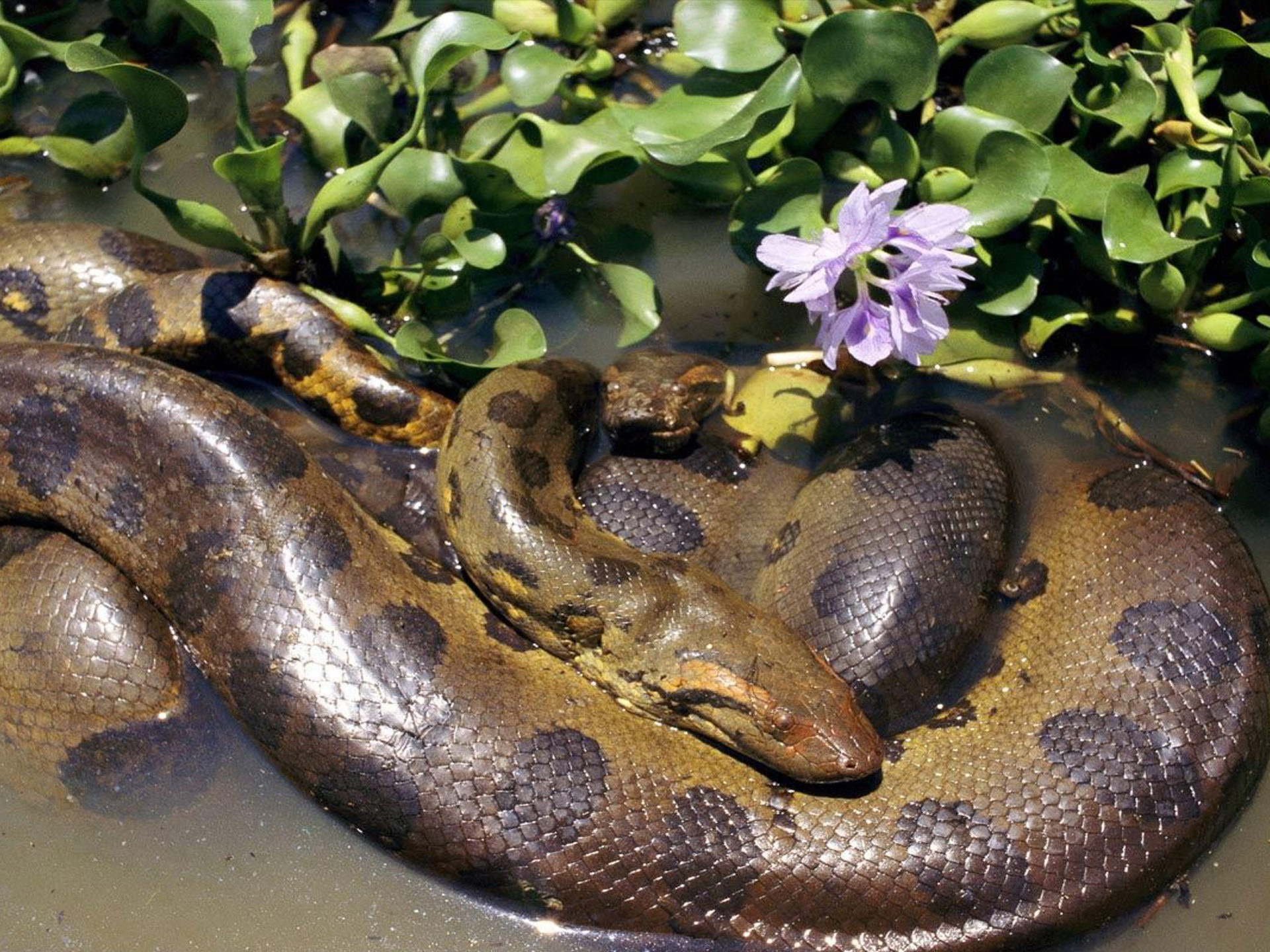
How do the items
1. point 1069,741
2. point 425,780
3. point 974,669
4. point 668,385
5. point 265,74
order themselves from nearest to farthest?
point 425,780
point 1069,741
point 974,669
point 668,385
point 265,74

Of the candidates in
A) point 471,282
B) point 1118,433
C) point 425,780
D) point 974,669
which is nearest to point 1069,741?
point 974,669

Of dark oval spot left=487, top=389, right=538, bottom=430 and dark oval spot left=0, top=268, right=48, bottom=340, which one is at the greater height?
dark oval spot left=487, top=389, right=538, bottom=430

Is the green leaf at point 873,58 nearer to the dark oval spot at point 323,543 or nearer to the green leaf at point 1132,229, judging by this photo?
the green leaf at point 1132,229

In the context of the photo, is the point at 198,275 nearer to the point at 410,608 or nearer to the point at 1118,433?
the point at 410,608

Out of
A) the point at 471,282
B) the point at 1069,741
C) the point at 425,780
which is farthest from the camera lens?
the point at 471,282

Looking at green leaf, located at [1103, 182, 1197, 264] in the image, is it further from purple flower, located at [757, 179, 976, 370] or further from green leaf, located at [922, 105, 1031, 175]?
purple flower, located at [757, 179, 976, 370]

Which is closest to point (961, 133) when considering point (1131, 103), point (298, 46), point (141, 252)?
point (1131, 103)

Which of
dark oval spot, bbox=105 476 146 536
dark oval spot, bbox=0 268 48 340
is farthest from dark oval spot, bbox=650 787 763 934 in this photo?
dark oval spot, bbox=0 268 48 340
